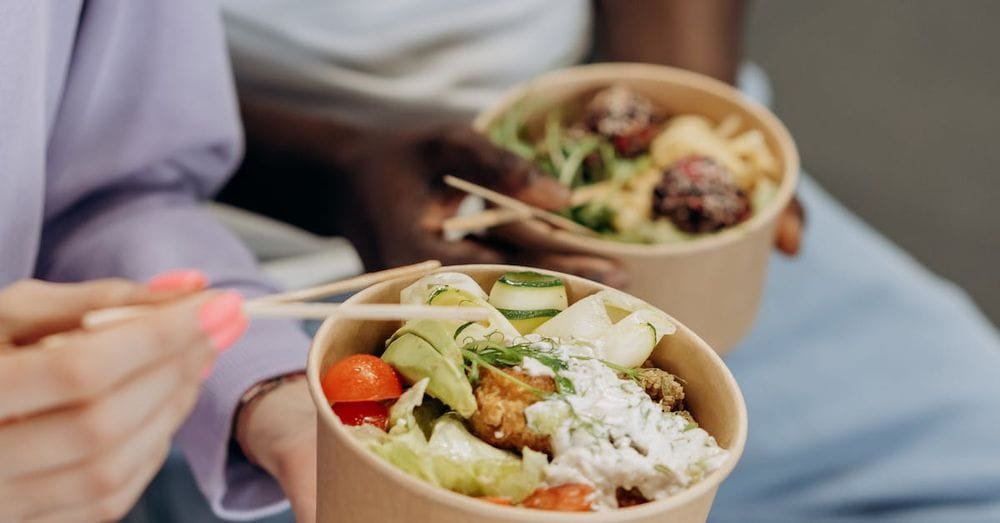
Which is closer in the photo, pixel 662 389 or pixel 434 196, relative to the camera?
pixel 662 389

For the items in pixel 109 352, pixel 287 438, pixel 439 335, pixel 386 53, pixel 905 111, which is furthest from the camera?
pixel 905 111

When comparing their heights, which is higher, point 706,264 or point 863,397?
point 706,264

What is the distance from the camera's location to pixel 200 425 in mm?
859

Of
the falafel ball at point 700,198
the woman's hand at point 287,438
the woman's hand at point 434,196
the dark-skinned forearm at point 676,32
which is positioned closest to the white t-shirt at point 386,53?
the dark-skinned forearm at point 676,32

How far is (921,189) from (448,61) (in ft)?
5.89

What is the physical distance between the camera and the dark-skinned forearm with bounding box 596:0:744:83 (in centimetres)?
146

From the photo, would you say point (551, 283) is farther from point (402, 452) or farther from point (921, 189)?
point (921, 189)

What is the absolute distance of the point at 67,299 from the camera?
19.3 inches

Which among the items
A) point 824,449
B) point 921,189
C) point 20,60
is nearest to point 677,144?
point 824,449

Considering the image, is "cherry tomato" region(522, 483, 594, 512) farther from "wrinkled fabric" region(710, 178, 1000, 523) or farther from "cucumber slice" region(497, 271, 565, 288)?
"wrinkled fabric" region(710, 178, 1000, 523)

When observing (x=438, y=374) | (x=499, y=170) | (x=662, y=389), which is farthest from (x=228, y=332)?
(x=499, y=170)

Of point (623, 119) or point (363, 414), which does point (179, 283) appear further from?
point (623, 119)

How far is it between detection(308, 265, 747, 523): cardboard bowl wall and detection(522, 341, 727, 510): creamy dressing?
0.02 metres

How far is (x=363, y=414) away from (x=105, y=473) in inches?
4.9
